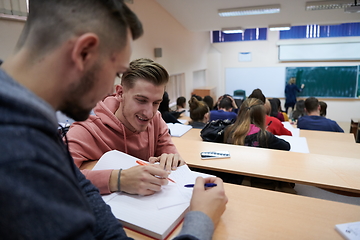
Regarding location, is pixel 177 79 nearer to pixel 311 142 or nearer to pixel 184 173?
pixel 311 142

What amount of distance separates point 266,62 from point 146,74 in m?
7.63

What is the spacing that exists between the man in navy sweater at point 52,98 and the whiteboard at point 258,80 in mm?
8174

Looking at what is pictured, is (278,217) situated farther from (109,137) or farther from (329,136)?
(329,136)

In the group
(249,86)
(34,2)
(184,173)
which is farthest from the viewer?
(249,86)

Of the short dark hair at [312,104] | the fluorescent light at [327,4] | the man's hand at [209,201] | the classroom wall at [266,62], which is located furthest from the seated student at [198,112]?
the classroom wall at [266,62]

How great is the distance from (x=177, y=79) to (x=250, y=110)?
15.8ft

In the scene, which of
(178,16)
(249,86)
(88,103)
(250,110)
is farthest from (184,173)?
(249,86)

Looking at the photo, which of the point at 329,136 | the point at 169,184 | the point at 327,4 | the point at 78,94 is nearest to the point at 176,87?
the point at 327,4

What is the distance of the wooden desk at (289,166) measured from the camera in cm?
141

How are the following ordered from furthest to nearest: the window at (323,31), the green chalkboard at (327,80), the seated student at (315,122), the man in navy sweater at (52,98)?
1. the green chalkboard at (327,80)
2. the window at (323,31)
3. the seated student at (315,122)
4. the man in navy sweater at (52,98)

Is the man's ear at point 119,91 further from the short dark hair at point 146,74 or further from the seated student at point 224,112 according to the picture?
the seated student at point 224,112

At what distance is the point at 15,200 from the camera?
0.38m

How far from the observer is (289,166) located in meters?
1.61

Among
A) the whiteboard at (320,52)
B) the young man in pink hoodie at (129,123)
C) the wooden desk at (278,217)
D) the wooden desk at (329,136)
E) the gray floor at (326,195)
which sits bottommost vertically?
the gray floor at (326,195)
